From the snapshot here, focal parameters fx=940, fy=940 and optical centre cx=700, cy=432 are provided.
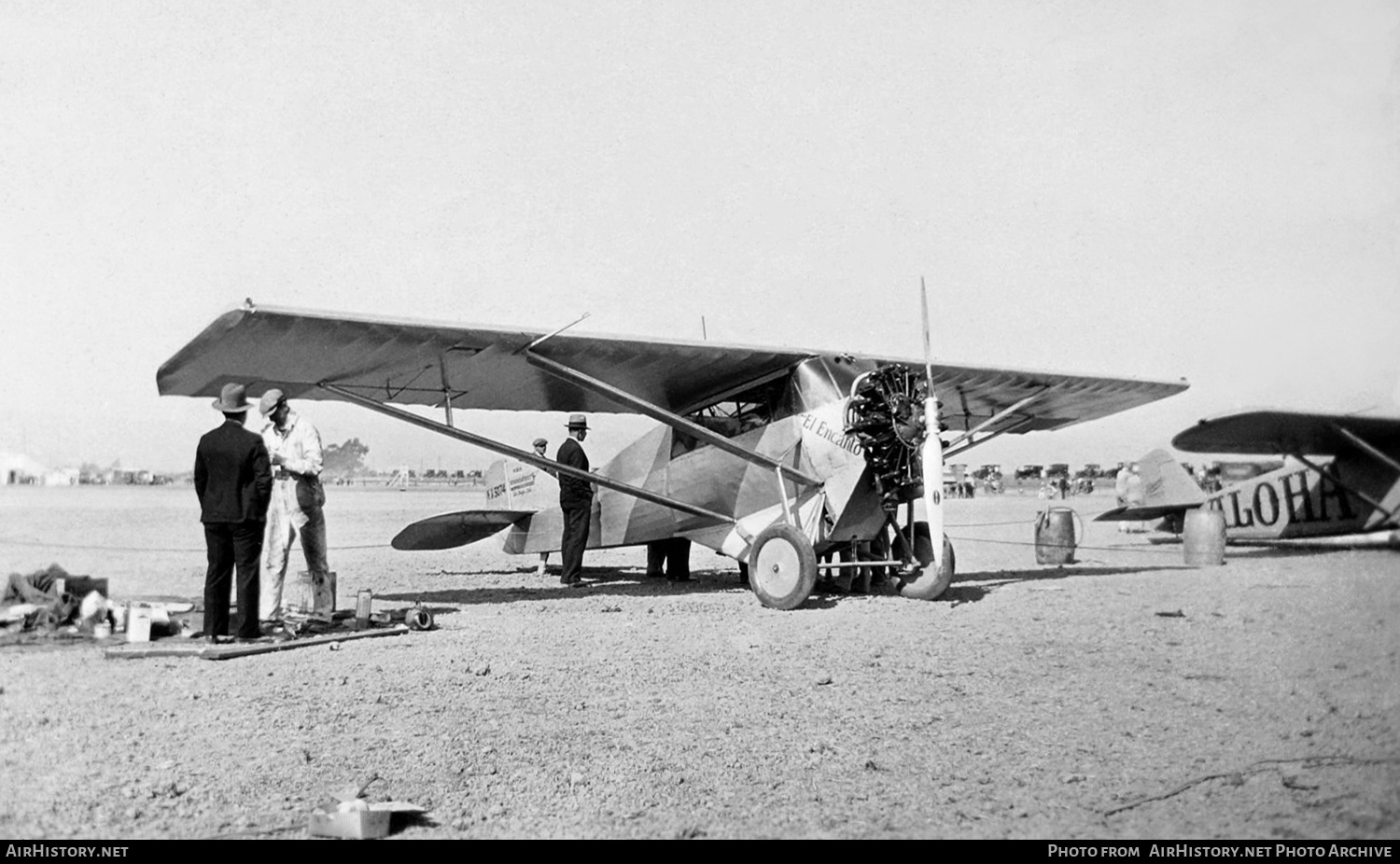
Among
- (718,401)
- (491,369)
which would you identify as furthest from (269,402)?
(718,401)

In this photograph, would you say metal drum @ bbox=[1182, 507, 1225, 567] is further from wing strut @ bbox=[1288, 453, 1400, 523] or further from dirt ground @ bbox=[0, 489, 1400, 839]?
wing strut @ bbox=[1288, 453, 1400, 523]

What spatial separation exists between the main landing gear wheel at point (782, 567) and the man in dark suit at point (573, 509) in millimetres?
3331

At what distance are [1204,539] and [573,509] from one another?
7895mm

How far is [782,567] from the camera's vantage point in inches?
341

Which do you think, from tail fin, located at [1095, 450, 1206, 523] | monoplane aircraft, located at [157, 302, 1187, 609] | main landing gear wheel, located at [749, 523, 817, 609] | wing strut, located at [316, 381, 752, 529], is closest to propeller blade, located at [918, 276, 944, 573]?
monoplane aircraft, located at [157, 302, 1187, 609]

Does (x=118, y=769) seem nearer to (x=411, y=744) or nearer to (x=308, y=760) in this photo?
(x=308, y=760)

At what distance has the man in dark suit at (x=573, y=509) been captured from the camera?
11.7m

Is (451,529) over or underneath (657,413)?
underneath

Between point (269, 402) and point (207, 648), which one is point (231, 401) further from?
point (207, 648)

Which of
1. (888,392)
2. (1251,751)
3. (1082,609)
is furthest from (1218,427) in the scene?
(1251,751)

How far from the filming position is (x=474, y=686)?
4887mm

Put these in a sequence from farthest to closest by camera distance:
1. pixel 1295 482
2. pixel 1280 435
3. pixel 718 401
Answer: pixel 1295 482, pixel 718 401, pixel 1280 435

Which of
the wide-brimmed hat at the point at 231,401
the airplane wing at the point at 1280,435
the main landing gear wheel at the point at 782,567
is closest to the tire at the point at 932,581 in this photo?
the main landing gear wheel at the point at 782,567

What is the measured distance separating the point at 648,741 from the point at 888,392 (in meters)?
5.52
